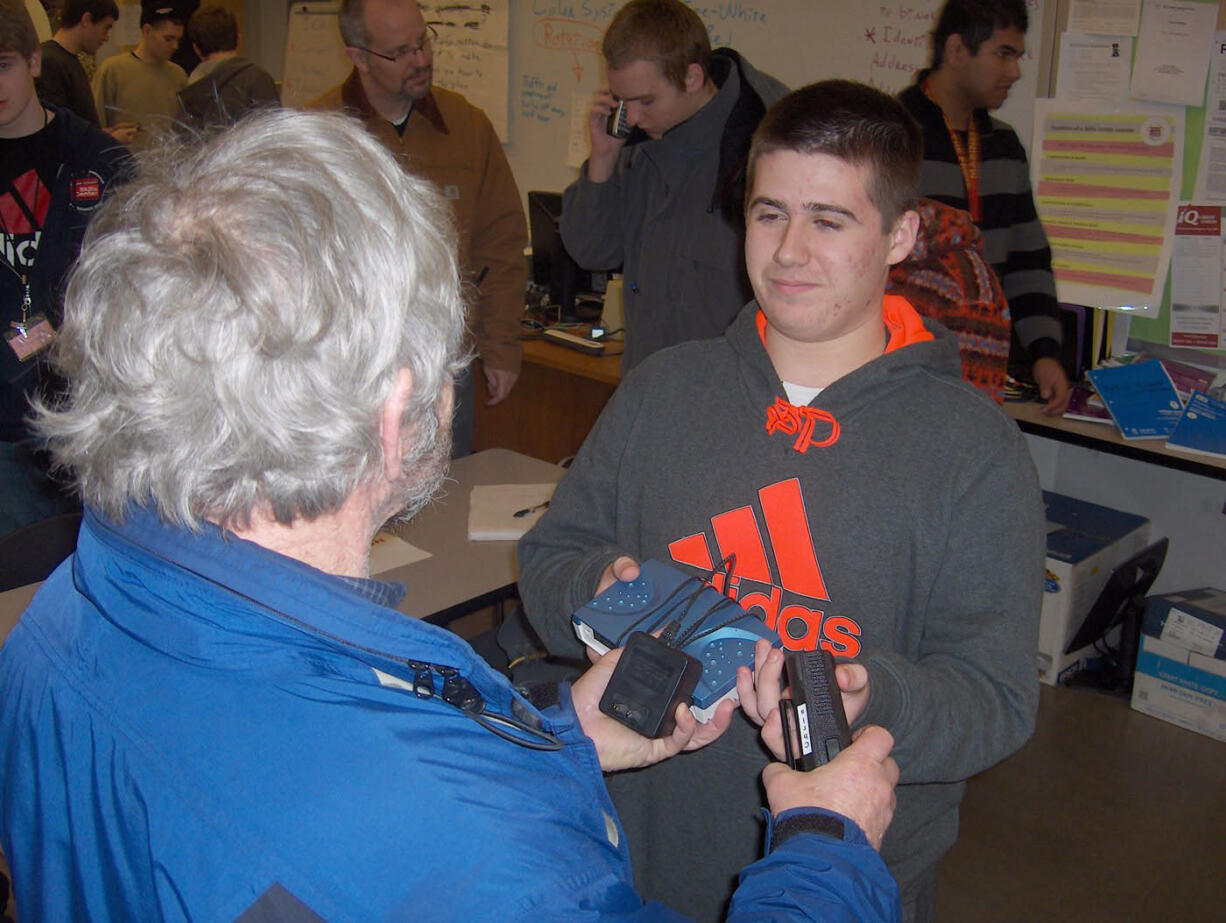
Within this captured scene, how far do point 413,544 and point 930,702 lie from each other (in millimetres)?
1456

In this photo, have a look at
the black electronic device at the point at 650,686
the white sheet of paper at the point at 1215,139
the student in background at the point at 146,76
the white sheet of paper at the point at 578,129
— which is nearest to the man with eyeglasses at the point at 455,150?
the white sheet of paper at the point at 578,129

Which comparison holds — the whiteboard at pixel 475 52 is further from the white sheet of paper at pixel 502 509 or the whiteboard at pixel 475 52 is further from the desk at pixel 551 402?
the white sheet of paper at pixel 502 509

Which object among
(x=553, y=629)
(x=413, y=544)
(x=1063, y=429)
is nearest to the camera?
(x=553, y=629)

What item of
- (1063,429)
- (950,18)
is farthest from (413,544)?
(950,18)

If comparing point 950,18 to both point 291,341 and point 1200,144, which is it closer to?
point 1200,144

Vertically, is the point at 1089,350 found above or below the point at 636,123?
below

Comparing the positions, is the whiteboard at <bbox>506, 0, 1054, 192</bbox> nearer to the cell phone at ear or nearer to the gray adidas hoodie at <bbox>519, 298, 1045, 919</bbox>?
the cell phone at ear

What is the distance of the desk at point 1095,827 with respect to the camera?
2428mm

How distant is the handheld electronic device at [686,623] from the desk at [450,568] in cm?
62

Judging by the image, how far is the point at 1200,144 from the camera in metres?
3.17

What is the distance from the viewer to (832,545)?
120 centimetres

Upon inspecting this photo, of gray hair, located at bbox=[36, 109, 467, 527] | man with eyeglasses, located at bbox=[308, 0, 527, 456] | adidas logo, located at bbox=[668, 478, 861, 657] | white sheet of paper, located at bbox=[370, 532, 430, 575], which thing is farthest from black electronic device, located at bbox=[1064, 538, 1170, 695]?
gray hair, located at bbox=[36, 109, 467, 527]

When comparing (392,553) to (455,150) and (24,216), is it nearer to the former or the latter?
(24,216)

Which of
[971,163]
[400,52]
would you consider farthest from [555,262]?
[971,163]
